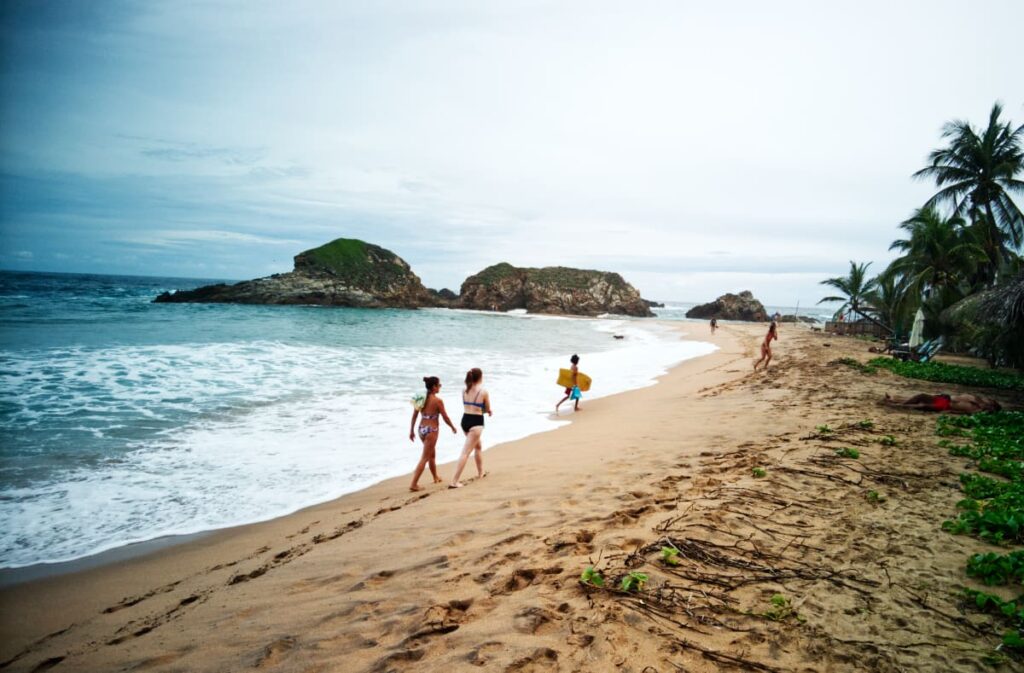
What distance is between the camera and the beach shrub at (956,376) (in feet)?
41.5

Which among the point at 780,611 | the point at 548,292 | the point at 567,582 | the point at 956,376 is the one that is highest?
the point at 548,292

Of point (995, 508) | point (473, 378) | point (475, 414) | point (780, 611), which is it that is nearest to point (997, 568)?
point (995, 508)

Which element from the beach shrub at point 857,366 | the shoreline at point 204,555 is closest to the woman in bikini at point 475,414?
the shoreline at point 204,555

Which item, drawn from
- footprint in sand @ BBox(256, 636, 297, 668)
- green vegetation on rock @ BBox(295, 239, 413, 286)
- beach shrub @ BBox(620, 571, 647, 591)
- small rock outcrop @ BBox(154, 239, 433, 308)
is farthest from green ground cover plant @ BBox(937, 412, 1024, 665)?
green vegetation on rock @ BBox(295, 239, 413, 286)

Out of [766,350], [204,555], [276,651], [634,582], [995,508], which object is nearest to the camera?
[276,651]

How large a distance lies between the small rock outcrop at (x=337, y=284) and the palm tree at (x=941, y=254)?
196ft

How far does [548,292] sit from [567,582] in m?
77.8

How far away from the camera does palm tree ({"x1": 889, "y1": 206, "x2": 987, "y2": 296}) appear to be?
2206 centimetres

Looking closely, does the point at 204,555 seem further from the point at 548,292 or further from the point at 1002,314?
the point at 548,292

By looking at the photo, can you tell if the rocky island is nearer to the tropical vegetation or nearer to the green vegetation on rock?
the green vegetation on rock

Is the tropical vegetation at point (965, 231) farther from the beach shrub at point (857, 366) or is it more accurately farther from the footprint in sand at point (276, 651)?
the footprint in sand at point (276, 651)

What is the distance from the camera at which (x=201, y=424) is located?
971 cm

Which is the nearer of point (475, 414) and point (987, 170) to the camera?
point (475, 414)

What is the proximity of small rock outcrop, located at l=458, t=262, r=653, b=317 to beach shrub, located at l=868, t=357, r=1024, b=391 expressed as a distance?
64914mm
